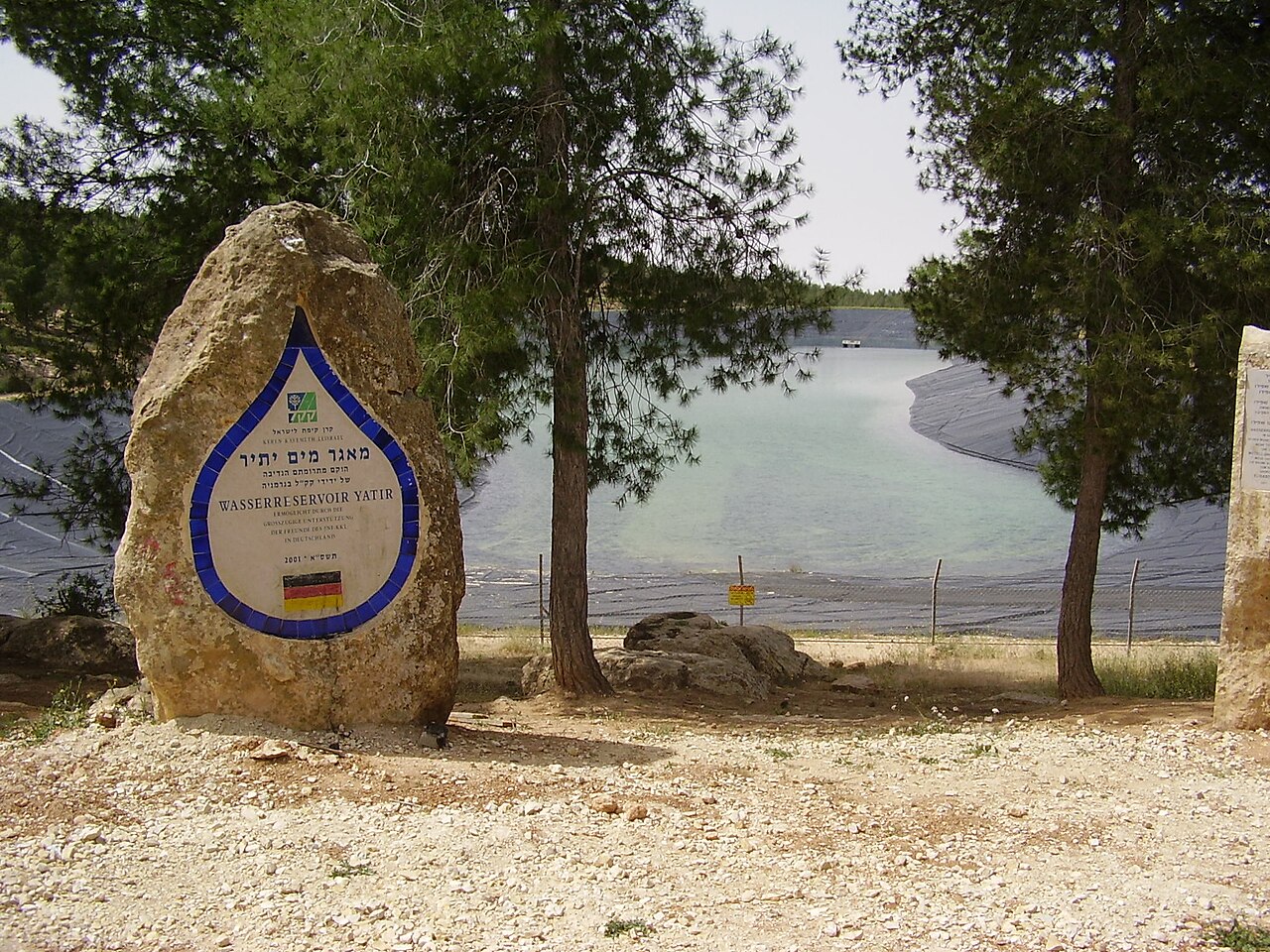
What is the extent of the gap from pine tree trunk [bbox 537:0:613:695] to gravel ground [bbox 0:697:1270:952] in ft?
13.5

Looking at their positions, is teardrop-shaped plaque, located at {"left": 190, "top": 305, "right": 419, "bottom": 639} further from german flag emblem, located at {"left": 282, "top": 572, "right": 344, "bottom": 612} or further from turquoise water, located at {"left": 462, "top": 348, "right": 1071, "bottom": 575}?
turquoise water, located at {"left": 462, "top": 348, "right": 1071, "bottom": 575}

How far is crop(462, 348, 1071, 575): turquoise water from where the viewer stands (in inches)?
1141

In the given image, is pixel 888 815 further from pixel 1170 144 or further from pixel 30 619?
pixel 30 619

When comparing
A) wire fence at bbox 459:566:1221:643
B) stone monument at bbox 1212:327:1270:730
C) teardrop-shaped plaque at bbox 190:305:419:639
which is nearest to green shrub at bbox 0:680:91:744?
teardrop-shaped plaque at bbox 190:305:419:639

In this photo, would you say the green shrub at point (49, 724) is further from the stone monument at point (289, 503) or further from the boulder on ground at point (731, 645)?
the boulder on ground at point (731, 645)

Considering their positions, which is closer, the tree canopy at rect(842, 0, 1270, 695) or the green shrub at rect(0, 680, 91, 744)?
the green shrub at rect(0, 680, 91, 744)

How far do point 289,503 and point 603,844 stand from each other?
2.70 m

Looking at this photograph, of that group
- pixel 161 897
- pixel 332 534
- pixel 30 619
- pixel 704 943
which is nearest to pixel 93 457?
pixel 30 619

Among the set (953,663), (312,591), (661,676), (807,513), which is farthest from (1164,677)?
(807,513)

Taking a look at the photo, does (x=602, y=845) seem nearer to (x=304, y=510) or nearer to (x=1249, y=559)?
(x=304, y=510)

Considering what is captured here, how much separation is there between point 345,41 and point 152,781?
6391mm

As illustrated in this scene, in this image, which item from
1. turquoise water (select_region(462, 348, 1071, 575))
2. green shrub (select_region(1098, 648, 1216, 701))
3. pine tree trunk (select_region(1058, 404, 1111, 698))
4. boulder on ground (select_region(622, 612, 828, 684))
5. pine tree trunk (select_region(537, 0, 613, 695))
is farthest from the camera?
turquoise water (select_region(462, 348, 1071, 575))

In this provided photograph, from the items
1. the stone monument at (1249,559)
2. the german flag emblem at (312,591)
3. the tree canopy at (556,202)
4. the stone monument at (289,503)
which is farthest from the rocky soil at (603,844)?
the tree canopy at (556,202)

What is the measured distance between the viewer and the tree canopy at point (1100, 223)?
34.5 feet
